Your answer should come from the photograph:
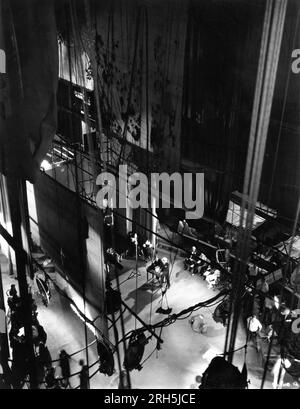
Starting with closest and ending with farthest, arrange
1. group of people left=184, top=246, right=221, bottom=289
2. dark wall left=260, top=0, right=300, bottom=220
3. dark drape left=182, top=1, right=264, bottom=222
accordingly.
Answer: dark wall left=260, top=0, right=300, bottom=220 < dark drape left=182, top=1, right=264, bottom=222 < group of people left=184, top=246, right=221, bottom=289

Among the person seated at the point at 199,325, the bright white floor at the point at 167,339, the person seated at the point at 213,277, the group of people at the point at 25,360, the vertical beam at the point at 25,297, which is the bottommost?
the bright white floor at the point at 167,339

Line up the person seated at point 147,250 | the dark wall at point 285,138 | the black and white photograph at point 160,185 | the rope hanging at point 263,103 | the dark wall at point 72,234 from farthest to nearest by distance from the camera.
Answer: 1. the person seated at point 147,250
2. the dark wall at point 72,234
3. the dark wall at point 285,138
4. the black and white photograph at point 160,185
5. the rope hanging at point 263,103

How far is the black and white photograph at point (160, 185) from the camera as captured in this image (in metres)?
6.77

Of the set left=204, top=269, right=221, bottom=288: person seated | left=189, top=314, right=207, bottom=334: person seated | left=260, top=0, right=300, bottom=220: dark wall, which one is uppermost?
left=260, top=0, right=300, bottom=220: dark wall

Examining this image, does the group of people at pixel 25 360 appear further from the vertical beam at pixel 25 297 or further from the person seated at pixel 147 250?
the person seated at pixel 147 250

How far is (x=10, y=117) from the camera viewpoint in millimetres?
6953

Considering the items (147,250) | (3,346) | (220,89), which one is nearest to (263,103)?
(220,89)

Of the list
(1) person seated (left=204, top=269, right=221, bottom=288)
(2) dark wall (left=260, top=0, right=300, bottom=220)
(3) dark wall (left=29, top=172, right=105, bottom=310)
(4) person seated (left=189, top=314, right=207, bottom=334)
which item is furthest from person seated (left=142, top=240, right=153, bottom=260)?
(2) dark wall (left=260, top=0, right=300, bottom=220)

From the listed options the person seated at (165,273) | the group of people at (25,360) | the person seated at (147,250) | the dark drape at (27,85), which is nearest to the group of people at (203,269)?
the person seated at (165,273)

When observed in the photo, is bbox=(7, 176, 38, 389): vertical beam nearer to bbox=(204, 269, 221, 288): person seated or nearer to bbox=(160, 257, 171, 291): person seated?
bbox=(160, 257, 171, 291): person seated

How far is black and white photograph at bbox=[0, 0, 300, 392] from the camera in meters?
6.77

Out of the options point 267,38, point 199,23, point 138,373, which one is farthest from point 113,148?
point 267,38
